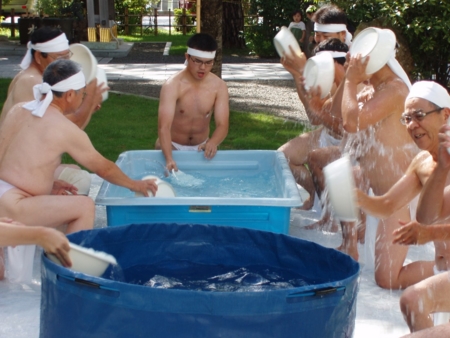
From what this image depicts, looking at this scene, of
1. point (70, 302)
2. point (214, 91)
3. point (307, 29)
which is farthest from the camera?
point (307, 29)

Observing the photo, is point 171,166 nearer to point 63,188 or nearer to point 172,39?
point 63,188

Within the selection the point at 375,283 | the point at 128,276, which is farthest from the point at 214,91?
the point at 128,276

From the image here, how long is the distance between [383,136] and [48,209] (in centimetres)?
235

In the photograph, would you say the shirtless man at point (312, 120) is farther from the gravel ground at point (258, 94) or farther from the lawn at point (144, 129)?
the gravel ground at point (258, 94)

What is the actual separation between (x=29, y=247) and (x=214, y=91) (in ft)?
8.85

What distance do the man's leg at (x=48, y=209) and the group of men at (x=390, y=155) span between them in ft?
6.05

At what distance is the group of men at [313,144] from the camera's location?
11.2 feet

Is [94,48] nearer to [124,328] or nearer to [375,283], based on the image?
[375,283]

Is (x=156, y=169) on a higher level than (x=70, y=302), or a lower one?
lower

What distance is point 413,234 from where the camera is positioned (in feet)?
10.6

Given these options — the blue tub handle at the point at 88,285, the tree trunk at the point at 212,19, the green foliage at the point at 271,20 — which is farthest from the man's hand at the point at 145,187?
the green foliage at the point at 271,20

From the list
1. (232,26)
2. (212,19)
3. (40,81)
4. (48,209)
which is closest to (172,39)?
(232,26)

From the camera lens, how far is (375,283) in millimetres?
4762

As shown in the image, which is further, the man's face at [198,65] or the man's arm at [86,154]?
the man's face at [198,65]
